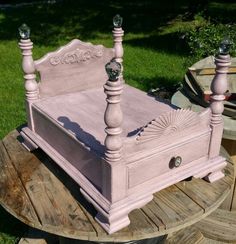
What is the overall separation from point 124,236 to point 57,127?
848 millimetres

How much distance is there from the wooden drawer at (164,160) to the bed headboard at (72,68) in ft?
3.61

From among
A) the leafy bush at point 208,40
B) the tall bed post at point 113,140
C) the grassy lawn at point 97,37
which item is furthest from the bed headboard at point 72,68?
the leafy bush at point 208,40

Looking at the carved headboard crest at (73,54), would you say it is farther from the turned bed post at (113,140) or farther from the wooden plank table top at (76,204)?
the turned bed post at (113,140)

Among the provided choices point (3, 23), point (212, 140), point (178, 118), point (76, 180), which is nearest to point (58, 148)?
point (76, 180)

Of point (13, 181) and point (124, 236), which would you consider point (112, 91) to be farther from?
point (13, 181)

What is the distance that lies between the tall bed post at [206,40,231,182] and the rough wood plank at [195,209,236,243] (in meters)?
1.26

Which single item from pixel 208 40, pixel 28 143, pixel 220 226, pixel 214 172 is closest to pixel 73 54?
pixel 28 143

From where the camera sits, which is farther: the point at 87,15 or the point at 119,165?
the point at 87,15

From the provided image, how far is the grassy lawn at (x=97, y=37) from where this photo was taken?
6.06 meters

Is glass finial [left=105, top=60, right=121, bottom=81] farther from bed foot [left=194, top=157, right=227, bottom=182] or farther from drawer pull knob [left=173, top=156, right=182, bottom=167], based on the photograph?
bed foot [left=194, top=157, right=227, bottom=182]

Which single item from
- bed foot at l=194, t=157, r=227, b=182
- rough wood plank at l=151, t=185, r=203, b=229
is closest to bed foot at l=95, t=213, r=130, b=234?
rough wood plank at l=151, t=185, r=203, b=229

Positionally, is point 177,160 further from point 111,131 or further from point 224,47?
point 224,47

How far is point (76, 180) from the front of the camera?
2170 millimetres

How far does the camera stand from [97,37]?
32.3 ft
